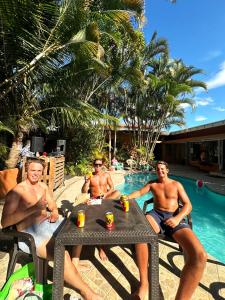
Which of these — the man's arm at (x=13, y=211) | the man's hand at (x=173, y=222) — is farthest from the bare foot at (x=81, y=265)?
the man's hand at (x=173, y=222)

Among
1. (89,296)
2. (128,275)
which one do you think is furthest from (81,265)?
(89,296)

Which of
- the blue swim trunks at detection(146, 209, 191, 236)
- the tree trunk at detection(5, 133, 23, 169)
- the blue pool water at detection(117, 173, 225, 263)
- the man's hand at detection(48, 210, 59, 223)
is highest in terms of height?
the tree trunk at detection(5, 133, 23, 169)

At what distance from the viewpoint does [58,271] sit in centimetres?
195

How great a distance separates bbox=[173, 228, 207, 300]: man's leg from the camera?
2.15 m

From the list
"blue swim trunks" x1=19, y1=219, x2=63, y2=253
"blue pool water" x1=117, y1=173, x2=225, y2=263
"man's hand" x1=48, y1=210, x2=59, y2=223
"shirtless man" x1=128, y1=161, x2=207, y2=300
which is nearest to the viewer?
"shirtless man" x1=128, y1=161, x2=207, y2=300

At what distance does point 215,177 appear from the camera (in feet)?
41.3

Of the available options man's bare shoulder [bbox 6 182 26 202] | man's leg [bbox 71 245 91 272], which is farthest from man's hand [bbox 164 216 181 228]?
man's bare shoulder [bbox 6 182 26 202]

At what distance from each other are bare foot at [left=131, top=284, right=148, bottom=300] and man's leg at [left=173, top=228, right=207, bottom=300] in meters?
0.33

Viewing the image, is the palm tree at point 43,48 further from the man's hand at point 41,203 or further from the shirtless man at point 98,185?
the man's hand at point 41,203

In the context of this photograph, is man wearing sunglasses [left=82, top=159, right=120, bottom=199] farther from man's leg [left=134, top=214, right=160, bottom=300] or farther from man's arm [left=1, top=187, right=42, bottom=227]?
man's arm [left=1, top=187, right=42, bottom=227]

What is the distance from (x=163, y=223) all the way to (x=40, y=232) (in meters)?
1.52

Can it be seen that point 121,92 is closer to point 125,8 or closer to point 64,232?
point 125,8

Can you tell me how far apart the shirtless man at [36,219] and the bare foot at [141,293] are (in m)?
0.42

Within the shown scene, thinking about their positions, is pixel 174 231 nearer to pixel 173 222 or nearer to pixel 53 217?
pixel 173 222
